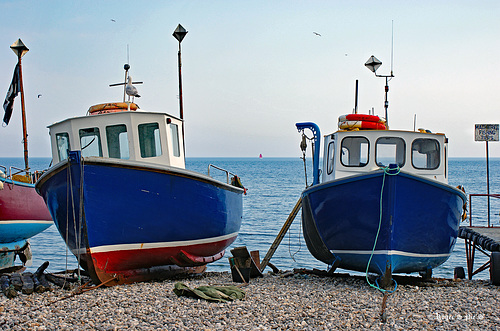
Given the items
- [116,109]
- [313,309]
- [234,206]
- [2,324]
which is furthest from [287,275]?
[2,324]

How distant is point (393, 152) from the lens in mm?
9797

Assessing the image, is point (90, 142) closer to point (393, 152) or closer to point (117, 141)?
point (117, 141)

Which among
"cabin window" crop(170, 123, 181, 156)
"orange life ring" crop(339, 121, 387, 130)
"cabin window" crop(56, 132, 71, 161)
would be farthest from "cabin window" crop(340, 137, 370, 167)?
"cabin window" crop(56, 132, 71, 161)

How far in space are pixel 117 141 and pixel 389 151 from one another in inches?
213

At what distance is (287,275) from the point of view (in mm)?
10539

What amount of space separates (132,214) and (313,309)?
3.71m

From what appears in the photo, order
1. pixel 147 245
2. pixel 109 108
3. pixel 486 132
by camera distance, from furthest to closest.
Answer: pixel 486 132 → pixel 109 108 → pixel 147 245

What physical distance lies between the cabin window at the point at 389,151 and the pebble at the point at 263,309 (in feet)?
7.95

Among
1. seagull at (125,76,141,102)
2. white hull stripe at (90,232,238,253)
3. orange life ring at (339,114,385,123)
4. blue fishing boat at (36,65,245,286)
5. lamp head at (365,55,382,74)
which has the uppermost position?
lamp head at (365,55,382,74)

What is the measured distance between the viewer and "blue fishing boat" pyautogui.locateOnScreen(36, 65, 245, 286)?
8.60 m

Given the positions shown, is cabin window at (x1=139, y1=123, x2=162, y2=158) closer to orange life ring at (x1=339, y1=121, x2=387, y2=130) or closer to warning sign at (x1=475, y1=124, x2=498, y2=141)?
orange life ring at (x1=339, y1=121, x2=387, y2=130)

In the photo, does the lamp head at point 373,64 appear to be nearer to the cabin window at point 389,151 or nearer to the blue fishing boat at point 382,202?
the blue fishing boat at point 382,202

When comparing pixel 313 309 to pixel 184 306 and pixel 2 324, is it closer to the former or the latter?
pixel 184 306

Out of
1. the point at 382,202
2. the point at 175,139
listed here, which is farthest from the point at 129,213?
the point at 382,202
